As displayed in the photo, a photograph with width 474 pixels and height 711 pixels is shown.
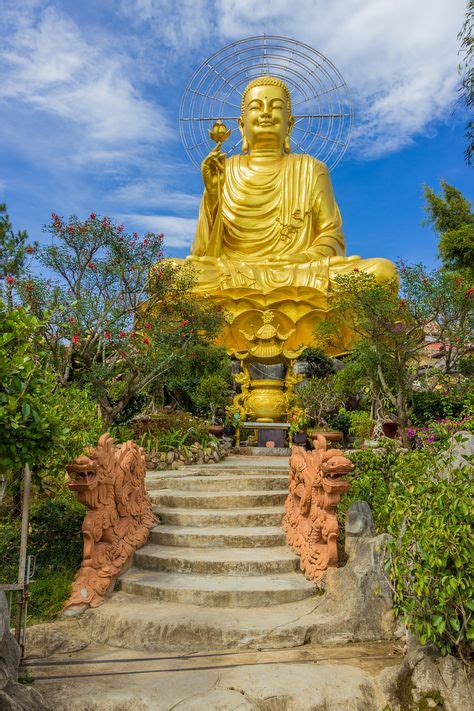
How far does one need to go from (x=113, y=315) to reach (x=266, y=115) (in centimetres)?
982

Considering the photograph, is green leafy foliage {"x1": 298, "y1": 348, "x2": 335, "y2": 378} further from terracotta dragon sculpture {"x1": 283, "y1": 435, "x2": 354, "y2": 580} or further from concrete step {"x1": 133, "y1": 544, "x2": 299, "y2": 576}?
concrete step {"x1": 133, "y1": 544, "x2": 299, "y2": 576}

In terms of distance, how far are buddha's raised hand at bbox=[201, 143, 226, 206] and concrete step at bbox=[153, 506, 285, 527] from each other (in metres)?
9.38

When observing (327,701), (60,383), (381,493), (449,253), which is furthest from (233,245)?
(327,701)

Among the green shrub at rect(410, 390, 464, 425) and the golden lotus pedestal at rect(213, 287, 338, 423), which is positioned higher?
the golden lotus pedestal at rect(213, 287, 338, 423)

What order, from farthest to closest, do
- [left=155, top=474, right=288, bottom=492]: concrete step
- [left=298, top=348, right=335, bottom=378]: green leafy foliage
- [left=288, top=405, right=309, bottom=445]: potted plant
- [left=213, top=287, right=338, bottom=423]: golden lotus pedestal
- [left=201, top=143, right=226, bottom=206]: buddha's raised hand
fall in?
→ [left=201, top=143, right=226, bottom=206]: buddha's raised hand < [left=298, top=348, right=335, bottom=378]: green leafy foliage < [left=213, top=287, right=338, bottom=423]: golden lotus pedestal < [left=288, top=405, right=309, bottom=445]: potted plant < [left=155, top=474, right=288, bottom=492]: concrete step

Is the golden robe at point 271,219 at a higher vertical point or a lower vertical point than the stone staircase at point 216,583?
higher

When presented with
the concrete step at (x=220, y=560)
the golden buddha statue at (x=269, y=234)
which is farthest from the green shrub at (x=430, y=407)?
the concrete step at (x=220, y=560)

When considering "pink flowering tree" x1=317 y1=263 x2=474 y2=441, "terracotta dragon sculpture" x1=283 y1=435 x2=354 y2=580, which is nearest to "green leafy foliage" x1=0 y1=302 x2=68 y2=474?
"terracotta dragon sculpture" x1=283 y1=435 x2=354 y2=580

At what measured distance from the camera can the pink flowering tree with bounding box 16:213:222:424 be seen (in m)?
6.94

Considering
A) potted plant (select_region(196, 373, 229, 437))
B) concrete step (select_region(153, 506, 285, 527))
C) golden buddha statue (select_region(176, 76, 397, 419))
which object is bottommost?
concrete step (select_region(153, 506, 285, 527))

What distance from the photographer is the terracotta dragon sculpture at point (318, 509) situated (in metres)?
4.18

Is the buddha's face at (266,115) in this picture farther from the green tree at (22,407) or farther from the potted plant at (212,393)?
the green tree at (22,407)

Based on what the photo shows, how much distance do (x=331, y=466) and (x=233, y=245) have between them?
449 inches

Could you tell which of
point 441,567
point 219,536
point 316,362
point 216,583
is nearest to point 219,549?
point 219,536
